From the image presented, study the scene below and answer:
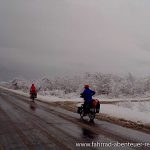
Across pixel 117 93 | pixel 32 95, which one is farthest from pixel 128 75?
pixel 32 95

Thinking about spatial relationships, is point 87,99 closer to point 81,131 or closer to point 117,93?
point 81,131

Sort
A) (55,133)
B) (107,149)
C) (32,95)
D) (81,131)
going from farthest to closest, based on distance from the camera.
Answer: (32,95)
(81,131)
(55,133)
(107,149)

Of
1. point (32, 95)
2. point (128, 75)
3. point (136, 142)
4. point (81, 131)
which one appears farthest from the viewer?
point (128, 75)

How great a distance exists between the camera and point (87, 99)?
56.5 feet

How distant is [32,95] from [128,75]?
8011cm

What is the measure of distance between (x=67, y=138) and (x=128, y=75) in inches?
4148

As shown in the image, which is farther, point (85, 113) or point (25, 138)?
point (85, 113)

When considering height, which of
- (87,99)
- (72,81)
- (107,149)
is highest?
(72,81)

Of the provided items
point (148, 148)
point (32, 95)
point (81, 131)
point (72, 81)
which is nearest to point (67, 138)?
point (81, 131)

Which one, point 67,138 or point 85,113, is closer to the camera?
point 67,138

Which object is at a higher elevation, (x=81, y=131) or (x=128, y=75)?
(x=128, y=75)

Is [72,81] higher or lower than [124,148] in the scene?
higher

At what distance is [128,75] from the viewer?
113750 mm

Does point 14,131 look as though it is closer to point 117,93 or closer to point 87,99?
point 87,99
